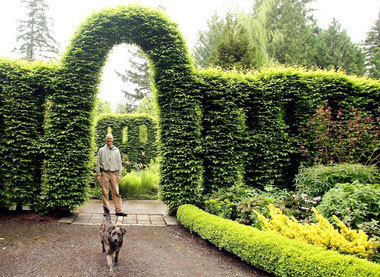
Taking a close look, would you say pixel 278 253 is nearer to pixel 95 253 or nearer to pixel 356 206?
pixel 356 206

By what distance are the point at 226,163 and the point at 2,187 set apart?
218 inches

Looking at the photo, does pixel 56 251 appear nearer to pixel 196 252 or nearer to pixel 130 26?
pixel 196 252

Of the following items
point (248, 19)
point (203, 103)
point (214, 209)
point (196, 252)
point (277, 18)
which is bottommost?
point (196, 252)

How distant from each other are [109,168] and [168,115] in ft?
6.67

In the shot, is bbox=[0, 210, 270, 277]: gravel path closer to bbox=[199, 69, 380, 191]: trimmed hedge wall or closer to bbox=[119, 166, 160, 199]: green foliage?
bbox=[199, 69, 380, 191]: trimmed hedge wall

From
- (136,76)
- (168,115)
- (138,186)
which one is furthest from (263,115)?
(136,76)

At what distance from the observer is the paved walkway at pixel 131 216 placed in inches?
248

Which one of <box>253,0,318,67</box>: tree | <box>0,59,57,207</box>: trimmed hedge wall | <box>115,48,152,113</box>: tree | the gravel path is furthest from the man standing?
<box>115,48,152,113</box>: tree

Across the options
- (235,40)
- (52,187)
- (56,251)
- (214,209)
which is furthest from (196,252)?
(235,40)

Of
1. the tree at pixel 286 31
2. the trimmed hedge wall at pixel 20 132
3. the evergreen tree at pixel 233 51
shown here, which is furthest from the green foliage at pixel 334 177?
the tree at pixel 286 31

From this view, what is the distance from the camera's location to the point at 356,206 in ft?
13.7

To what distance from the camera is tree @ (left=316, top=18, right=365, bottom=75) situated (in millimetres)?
21109

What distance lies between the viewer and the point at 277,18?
79.9ft

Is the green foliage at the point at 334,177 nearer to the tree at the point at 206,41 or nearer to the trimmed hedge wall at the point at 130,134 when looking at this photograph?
the trimmed hedge wall at the point at 130,134
